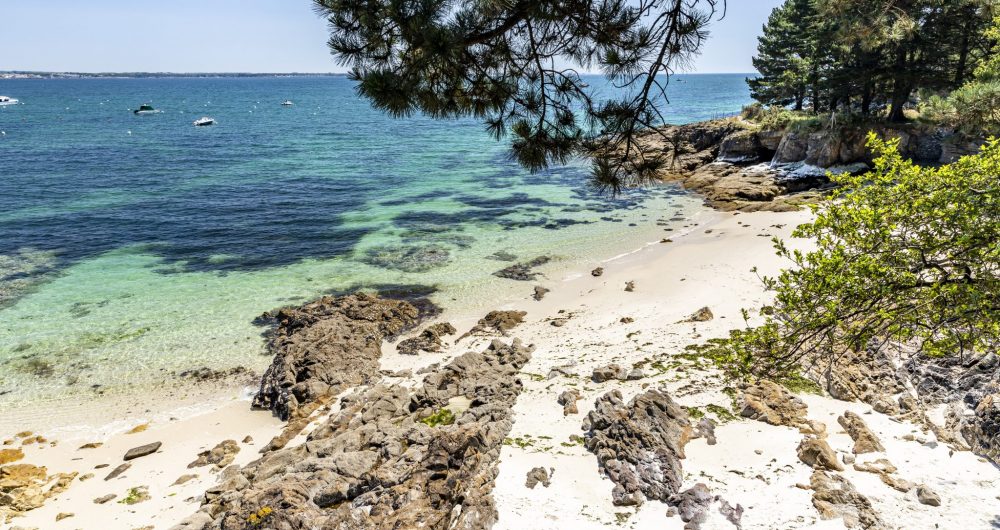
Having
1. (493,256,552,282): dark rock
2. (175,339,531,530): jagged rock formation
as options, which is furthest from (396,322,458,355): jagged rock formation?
(493,256,552,282): dark rock

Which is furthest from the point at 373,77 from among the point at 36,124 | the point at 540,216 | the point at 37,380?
the point at 36,124

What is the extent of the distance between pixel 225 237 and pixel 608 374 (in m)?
22.9

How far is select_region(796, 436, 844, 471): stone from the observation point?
306 inches

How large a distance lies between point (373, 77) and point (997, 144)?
27.1 ft

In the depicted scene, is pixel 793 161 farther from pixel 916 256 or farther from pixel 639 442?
pixel 639 442

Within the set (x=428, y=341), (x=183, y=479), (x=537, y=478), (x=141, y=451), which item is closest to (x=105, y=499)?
(x=183, y=479)

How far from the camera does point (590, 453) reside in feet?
28.5

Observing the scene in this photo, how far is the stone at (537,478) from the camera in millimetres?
7938

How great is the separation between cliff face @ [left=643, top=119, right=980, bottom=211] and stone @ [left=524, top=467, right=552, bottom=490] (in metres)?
23.1

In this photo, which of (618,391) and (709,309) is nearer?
(618,391)

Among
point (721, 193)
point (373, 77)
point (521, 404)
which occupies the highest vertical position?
point (373, 77)

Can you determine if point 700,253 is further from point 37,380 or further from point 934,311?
point 37,380

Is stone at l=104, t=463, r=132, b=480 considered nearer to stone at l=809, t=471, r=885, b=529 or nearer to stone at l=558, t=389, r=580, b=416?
stone at l=558, t=389, r=580, b=416

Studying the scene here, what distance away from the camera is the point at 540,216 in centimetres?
3075
